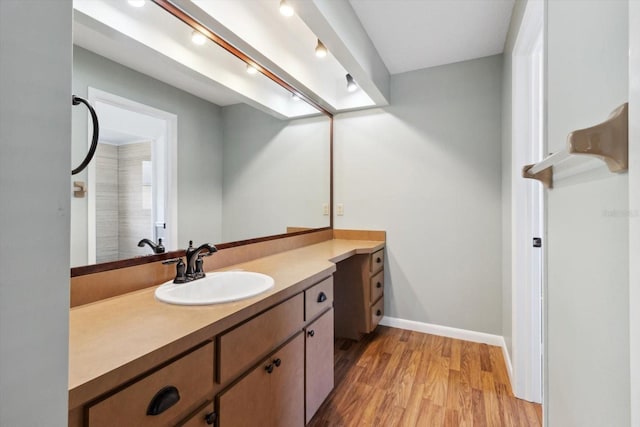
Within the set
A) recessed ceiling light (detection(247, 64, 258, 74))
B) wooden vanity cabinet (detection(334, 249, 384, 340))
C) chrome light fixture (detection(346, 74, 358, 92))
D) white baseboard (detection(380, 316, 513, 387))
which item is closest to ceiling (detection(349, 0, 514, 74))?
chrome light fixture (detection(346, 74, 358, 92))

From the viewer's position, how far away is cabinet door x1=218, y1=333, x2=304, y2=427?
0.95m

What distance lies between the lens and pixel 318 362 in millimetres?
1492

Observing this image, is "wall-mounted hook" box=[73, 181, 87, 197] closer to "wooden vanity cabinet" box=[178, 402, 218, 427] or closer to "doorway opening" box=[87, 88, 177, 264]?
"doorway opening" box=[87, 88, 177, 264]

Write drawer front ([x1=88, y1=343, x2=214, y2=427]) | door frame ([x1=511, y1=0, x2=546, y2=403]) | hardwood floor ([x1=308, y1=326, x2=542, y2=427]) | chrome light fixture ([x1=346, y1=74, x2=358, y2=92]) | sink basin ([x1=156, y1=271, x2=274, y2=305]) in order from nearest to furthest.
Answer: drawer front ([x1=88, y1=343, x2=214, y2=427])
sink basin ([x1=156, y1=271, x2=274, y2=305])
hardwood floor ([x1=308, y1=326, x2=542, y2=427])
door frame ([x1=511, y1=0, x2=546, y2=403])
chrome light fixture ([x1=346, y1=74, x2=358, y2=92])

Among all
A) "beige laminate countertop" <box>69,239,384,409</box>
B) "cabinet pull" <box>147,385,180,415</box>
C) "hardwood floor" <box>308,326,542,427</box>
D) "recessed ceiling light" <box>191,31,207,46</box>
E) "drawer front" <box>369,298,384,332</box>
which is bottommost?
"hardwood floor" <box>308,326,542,427</box>

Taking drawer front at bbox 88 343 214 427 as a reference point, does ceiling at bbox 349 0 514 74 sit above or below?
above

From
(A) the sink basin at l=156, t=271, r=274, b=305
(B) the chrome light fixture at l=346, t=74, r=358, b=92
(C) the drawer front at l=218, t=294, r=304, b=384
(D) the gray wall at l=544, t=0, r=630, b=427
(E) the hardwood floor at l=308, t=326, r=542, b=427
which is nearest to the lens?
(D) the gray wall at l=544, t=0, r=630, b=427

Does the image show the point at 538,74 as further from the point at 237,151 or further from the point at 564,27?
the point at 237,151

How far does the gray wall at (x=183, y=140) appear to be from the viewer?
3.43 ft

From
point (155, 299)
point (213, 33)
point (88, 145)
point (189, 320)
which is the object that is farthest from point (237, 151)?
point (189, 320)

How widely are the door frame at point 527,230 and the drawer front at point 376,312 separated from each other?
98 centimetres

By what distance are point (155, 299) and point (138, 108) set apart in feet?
2.66

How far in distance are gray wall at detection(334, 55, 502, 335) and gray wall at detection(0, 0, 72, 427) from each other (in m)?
2.50

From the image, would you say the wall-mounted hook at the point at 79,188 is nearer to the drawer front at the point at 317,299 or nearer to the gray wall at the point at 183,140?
the gray wall at the point at 183,140
